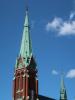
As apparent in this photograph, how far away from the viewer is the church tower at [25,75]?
326 feet

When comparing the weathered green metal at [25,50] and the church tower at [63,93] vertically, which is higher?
the weathered green metal at [25,50]

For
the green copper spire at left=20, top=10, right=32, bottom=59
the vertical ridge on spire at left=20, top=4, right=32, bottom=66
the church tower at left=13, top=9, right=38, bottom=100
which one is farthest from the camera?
the green copper spire at left=20, top=10, right=32, bottom=59

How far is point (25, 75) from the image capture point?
3959 inches

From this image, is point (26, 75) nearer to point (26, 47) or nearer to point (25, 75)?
point (25, 75)

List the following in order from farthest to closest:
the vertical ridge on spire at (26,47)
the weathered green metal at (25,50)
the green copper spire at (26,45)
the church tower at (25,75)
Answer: the green copper spire at (26,45) → the vertical ridge on spire at (26,47) → the weathered green metal at (25,50) → the church tower at (25,75)

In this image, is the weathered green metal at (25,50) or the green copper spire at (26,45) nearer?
the weathered green metal at (25,50)

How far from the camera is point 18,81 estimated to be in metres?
102

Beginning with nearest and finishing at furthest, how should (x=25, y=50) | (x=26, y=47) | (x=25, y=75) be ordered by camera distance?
(x=25, y=75) → (x=25, y=50) → (x=26, y=47)

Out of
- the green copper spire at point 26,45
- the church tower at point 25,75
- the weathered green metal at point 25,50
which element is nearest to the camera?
the church tower at point 25,75

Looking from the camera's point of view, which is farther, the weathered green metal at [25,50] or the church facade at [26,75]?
the weathered green metal at [25,50]

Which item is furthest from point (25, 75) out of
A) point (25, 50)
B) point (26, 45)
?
point (26, 45)

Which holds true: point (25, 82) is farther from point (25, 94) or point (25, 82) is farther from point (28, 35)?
point (28, 35)

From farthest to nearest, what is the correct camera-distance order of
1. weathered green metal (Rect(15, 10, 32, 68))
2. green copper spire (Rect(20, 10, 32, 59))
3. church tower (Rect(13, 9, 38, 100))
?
1. green copper spire (Rect(20, 10, 32, 59))
2. weathered green metal (Rect(15, 10, 32, 68))
3. church tower (Rect(13, 9, 38, 100))

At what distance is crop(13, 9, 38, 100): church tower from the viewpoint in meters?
99.4
